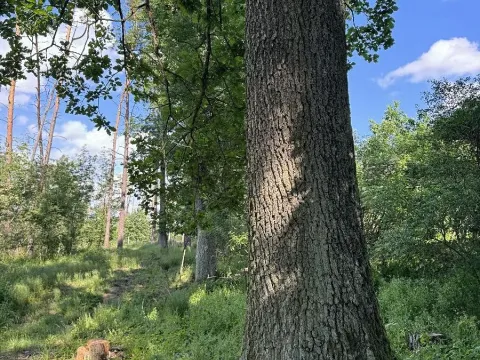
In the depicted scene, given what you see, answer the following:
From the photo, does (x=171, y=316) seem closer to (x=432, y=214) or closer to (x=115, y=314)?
(x=115, y=314)

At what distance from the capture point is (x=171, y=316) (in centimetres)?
776

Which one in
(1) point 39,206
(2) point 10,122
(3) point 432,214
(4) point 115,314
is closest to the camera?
(4) point 115,314

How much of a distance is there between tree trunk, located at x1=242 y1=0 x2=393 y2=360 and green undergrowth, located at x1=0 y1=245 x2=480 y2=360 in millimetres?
2401

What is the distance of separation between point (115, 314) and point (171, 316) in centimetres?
122

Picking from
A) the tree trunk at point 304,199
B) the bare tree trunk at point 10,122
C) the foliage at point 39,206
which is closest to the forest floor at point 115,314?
the foliage at point 39,206

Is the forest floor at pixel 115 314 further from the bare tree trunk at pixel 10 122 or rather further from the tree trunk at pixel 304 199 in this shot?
the bare tree trunk at pixel 10 122

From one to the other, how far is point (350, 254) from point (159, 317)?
6534mm

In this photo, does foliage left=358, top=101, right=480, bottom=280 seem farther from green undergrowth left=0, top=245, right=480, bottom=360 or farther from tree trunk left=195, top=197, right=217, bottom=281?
tree trunk left=195, top=197, right=217, bottom=281

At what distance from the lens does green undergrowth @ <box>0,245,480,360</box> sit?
18.5ft

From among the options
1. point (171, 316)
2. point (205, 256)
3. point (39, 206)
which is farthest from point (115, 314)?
point (39, 206)

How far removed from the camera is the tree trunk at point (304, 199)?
7.12 ft

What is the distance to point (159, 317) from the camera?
795 cm

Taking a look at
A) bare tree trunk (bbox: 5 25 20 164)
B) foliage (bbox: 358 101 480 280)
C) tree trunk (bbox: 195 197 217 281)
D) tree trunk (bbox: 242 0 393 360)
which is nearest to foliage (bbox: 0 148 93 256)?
bare tree trunk (bbox: 5 25 20 164)

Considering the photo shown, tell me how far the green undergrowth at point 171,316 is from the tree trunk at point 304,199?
240 centimetres
